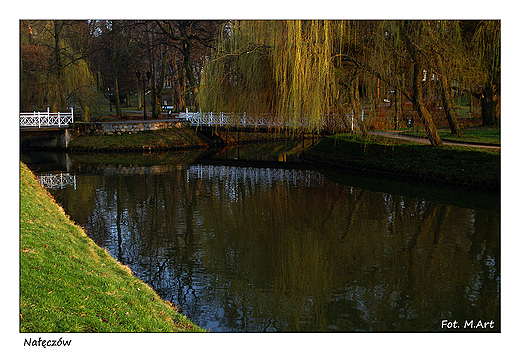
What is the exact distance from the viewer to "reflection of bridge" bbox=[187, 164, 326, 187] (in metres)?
19.0

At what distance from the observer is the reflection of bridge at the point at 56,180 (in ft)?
59.5

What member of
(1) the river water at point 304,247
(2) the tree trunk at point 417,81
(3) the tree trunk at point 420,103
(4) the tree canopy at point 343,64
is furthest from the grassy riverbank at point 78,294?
(3) the tree trunk at point 420,103

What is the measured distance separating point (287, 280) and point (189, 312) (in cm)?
191

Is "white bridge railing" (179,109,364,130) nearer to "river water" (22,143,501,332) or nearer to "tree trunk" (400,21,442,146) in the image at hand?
"tree trunk" (400,21,442,146)

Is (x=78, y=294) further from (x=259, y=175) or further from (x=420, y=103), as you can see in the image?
(x=259, y=175)

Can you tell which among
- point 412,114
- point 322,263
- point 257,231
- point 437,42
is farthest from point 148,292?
point 412,114

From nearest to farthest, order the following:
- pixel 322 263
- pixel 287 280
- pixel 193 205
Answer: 1. pixel 287 280
2. pixel 322 263
3. pixel 193 205

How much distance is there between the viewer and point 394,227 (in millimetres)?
11711

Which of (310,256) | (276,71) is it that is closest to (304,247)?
(310,256)

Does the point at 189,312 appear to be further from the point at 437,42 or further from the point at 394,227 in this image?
the point at 437,42

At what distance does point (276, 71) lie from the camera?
54.1 ft

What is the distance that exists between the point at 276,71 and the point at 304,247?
8.07 m

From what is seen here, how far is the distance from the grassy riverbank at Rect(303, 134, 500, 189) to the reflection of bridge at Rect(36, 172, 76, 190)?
36.5 ft

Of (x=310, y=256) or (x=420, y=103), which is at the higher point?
(x=420, y=103)
